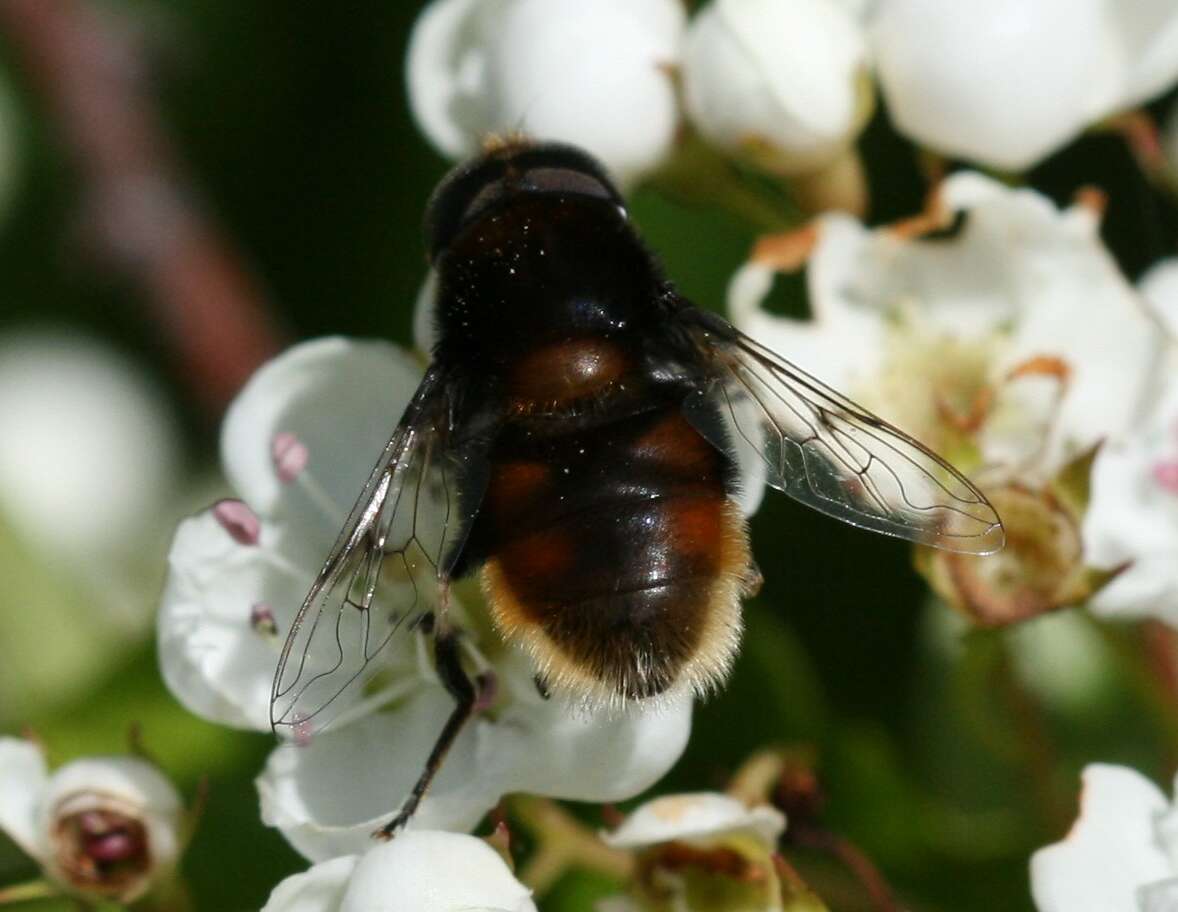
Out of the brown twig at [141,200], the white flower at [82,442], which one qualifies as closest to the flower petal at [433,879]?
the brown twig at [141,200]

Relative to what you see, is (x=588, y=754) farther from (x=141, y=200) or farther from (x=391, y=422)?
(x=141, y=200)

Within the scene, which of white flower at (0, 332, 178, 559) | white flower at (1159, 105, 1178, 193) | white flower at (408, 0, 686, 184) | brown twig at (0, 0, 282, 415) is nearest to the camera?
white flower at (408, 0, 686, 184)

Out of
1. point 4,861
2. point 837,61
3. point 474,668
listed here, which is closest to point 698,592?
point 474,668

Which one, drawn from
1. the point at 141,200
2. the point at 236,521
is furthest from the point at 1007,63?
the point at 141,200

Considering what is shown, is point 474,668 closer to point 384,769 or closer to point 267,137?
point 384,769

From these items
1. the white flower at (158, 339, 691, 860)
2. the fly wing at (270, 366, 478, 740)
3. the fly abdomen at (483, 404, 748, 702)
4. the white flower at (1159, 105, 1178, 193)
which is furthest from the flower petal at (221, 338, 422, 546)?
the white flower at (1159, 105, 1178, 193)

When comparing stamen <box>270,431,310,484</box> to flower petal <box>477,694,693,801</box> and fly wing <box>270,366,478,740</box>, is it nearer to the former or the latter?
fly wing <box>270,366,478,740</box>

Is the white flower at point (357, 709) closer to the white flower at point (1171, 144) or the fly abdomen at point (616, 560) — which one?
the fly abdomen at point (616, 560)
